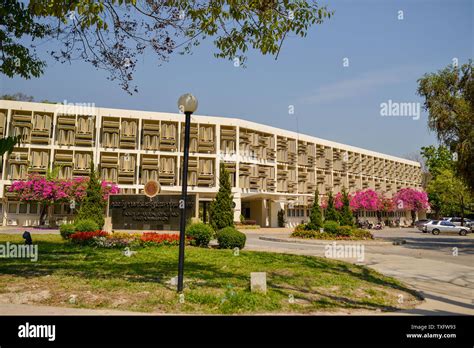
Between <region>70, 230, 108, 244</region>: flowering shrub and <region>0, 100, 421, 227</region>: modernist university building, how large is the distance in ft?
91.7

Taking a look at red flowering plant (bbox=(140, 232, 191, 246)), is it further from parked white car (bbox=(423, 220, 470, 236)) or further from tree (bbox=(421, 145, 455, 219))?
tree (bbox=(421, 145, 455, 219))

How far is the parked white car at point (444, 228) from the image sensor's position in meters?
38.6

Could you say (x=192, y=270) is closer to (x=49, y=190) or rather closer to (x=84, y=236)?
(x=84, y=236)

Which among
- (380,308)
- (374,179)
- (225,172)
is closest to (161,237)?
(225,172)

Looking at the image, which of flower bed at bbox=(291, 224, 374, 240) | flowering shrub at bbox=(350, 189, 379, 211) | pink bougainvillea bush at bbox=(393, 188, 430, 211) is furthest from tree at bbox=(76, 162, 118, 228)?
pink bougainvillea bush at bbox=(393, 188, 430, 211)

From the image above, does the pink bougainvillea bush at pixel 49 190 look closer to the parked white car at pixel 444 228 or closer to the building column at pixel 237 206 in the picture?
the building column at pixel 237 206

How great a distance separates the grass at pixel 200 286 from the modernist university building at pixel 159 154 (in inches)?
1389

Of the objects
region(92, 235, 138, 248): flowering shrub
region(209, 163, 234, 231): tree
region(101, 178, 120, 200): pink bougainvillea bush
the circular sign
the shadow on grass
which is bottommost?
the shadow on grass

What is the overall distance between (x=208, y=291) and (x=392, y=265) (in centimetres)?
898

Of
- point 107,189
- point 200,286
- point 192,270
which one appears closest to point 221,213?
point 192,270

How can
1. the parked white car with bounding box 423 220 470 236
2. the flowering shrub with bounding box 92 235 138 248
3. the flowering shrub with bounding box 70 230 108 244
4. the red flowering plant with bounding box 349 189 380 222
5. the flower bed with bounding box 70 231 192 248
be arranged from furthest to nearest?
1. the red flowering plant with bounding box 349 189 380 222
2. the parked white car with bounding box 423 220 470 236
3. the flowering shrub with bounding box 70 230 108 244
4. the flower bed with bounding box 70 231 192 248
5. the flowering shrub with bounding box 92 235 138 248

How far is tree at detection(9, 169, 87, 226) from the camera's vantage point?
119ft

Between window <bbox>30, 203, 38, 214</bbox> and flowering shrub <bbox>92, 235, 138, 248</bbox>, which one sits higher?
window <bbox>30, 203, 38, 214</bbox>
